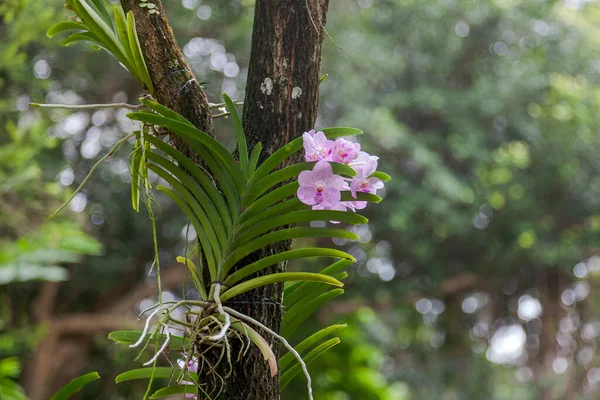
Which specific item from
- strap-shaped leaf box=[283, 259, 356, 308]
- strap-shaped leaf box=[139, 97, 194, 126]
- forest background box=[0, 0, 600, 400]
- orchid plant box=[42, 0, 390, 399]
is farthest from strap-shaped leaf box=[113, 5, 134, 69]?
forest background box=[0, 0, 600, 400]

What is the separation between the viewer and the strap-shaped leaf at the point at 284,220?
3.16 feet

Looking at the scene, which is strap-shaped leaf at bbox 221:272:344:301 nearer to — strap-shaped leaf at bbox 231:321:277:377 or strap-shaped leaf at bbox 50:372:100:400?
strap-shaped leaf at bbox 231:321:277:377

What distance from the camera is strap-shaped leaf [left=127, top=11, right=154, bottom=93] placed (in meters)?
0.98

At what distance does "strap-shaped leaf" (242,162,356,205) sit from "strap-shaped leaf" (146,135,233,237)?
35mm

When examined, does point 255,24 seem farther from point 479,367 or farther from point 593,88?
→ point 479,367

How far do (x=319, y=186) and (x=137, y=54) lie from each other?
0.34 metres

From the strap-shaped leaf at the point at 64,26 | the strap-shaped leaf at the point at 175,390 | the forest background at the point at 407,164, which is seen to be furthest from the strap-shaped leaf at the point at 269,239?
the forest background at the point at 407,164

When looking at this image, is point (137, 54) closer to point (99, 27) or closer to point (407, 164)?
point (99, 27)

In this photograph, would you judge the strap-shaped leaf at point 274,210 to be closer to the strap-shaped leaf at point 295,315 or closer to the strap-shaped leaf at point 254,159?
the strap-shaped leaf at point 254,159

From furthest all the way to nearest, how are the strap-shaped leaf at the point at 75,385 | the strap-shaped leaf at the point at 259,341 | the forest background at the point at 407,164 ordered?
the forest background at the point at 407,164 < the strap-shaped leaf at the point at 75,385 < the strap-shaped leaf at the point at 259,341

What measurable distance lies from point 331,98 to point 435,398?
3786 mm

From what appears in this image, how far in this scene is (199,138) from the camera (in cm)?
95

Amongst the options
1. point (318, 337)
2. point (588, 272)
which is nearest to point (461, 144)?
point (588, 272)

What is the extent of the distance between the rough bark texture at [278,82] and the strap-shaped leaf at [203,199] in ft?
0.16
